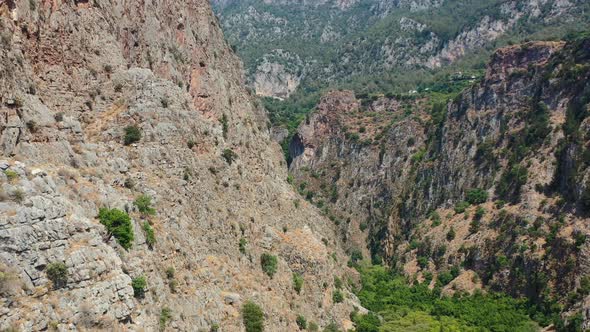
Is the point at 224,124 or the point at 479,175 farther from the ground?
the point at 479,175

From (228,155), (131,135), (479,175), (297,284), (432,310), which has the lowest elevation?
(432,310)

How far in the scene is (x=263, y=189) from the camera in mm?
78812

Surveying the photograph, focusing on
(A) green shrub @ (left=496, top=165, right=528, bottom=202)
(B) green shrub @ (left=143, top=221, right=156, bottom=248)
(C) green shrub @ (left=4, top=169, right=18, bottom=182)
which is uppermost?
(A) green shrub @ (left=496, top=165, right=528, bottom=202)

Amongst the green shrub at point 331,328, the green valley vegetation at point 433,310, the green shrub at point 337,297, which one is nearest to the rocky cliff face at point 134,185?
the green shrub at point 337,297

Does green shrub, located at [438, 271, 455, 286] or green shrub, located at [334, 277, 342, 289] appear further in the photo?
green shrub, located at [438, 271, 455, 286]

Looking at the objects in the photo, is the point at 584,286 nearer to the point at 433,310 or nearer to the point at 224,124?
the point at 433,310

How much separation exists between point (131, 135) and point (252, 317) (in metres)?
22.1

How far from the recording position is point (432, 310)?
9825 cm

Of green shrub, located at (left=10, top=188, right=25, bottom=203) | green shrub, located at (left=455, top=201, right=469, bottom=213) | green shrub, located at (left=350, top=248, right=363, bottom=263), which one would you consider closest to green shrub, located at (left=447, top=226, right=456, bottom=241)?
green shrub, located at (left=455, top=201, right=469, bottom=213)

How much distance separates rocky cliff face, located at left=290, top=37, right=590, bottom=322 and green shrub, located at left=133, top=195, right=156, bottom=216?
212ft

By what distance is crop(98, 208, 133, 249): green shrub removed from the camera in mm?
40938

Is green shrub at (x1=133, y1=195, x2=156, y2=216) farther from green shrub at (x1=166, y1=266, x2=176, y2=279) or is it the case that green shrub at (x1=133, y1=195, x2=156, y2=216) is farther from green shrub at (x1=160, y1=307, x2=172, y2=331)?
green shrub at (x1=160, y1=307, x2=172, y2=331)

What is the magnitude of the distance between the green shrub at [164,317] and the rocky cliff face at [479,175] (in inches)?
2484

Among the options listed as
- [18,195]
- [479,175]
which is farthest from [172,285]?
[479,175]
